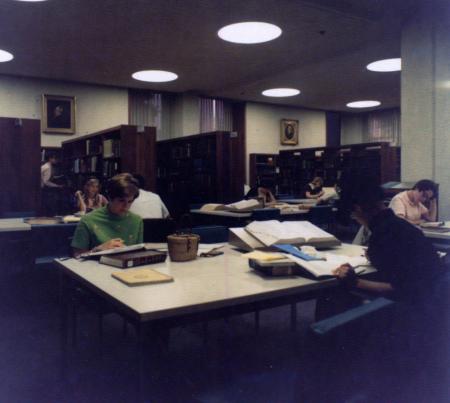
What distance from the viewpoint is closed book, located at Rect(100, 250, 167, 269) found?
2125 millimetres

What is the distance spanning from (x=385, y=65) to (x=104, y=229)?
711cm

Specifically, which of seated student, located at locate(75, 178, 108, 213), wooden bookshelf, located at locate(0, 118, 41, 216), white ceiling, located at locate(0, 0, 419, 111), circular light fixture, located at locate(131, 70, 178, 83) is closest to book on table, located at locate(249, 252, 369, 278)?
white ceiling, located at locate(0, 0, 419, 111)

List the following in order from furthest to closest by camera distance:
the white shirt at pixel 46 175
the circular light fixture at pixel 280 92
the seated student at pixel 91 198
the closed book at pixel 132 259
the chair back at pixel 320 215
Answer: the circular light fixture at pixel 280 92
the white shirt at pixel 46 175
the seated student at pixel 91 198
the chair back at pixel 320 215
the closed book at pixel 132 259

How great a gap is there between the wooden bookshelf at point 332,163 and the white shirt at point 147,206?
558cm

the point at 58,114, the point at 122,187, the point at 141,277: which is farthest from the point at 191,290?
the point at 58,114

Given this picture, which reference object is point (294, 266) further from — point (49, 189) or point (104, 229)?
point (49, 189)

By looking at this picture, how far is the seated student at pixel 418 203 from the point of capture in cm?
Result: 429

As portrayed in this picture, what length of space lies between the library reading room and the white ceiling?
0.15 ft

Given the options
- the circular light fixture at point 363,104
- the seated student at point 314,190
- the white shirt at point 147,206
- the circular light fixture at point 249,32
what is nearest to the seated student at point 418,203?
the white shirt at point 147,206

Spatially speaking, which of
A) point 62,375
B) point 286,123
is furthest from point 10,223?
point 286,123

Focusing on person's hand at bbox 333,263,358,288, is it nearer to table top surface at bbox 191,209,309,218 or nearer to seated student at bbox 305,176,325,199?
table top surface at bbox 191,209,309,218

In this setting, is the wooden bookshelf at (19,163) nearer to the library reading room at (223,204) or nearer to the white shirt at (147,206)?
the library reading room at (223,204)

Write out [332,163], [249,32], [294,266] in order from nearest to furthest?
[294,266] < [249,32] < [332,163]

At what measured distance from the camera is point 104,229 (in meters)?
2.84
